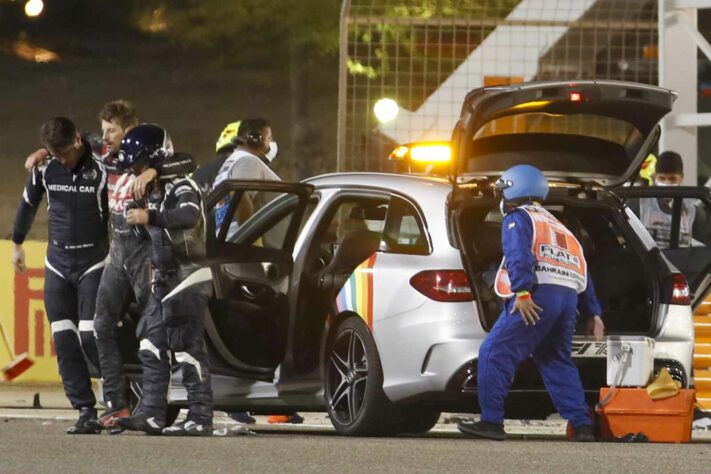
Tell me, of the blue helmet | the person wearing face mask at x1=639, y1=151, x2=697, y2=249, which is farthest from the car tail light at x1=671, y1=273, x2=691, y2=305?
the person wearing face mask at x1=639, y1=151, x2=697, y2=249

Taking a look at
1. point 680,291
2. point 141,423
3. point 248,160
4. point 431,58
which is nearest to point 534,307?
point 680,291

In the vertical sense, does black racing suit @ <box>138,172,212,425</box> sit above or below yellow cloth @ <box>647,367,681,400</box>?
above

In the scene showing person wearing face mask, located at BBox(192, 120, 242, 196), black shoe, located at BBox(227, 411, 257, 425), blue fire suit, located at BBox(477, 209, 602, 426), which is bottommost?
black shoe, located at BBox(227, 411, 257, 425)

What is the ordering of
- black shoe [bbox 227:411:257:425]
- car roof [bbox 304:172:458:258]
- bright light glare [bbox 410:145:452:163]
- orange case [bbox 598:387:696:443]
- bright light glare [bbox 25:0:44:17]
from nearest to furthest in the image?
car roof [bbox 304:172:458:258], orange case [bbox 598:387:696:443], black shoe [bbox 227:411:257:425], bright light glare [bbox 410:145:452:163], bright light glare [bbox 25:0:44:17]

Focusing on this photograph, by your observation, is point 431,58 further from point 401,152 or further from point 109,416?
point 109,416

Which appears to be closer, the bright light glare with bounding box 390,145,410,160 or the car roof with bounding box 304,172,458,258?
the car roof with bounding box 304,172,458,258

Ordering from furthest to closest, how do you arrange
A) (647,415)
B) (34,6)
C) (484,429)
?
(34,6) < (647,415) < (484,429)

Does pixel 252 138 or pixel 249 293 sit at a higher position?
pixel 252 138

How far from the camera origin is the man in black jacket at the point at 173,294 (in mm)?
12000

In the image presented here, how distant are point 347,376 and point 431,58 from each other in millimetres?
6570

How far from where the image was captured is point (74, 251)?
12609 mm

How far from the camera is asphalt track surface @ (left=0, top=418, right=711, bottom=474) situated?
9750 millimetres

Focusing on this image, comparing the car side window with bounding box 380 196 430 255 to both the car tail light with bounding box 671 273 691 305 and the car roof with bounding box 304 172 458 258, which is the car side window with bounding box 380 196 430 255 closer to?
the car roof with bounding box 304 172 458 258

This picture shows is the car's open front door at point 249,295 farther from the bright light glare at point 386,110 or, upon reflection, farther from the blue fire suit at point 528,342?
the bright light glare at point 386,110
